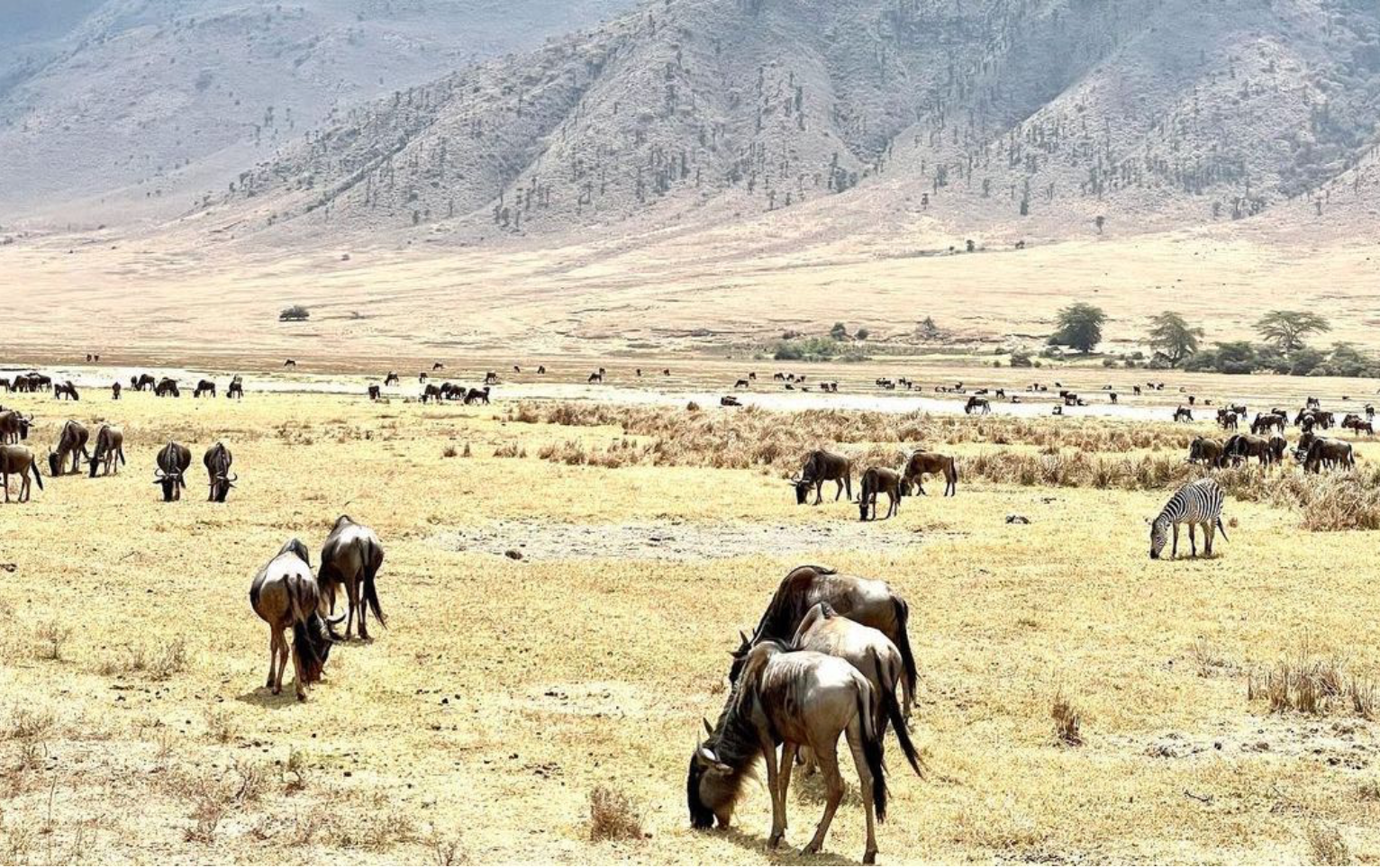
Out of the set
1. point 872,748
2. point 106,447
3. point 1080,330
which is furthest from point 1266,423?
point 1080,330

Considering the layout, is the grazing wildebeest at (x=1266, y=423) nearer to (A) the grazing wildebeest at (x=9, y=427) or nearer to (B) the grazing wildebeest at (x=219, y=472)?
(B) the grazing wildebeest at (x=219, y=472)

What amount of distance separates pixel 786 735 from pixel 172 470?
22.1 metres

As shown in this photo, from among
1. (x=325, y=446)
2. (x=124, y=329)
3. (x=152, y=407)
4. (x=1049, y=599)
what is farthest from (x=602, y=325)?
(x=1049, y=599)

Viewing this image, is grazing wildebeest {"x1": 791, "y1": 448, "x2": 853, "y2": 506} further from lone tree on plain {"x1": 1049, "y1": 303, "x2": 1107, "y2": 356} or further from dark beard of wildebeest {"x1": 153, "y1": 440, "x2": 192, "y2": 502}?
lone tree on plain {"x1": 1049, "y1": 303, "x2": 1107, "y2": 356}

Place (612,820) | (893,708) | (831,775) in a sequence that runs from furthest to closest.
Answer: (893,708) < (612,820) < (831,775)

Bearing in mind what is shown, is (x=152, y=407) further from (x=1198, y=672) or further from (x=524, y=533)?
(x=1198, y=672)

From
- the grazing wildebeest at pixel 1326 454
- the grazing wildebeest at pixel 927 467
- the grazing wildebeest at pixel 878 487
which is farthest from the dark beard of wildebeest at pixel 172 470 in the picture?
the grazing wildebeest at pixel 1326 454

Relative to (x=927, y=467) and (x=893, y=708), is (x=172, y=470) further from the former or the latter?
(x=893, y=708)

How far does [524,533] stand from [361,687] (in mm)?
11323

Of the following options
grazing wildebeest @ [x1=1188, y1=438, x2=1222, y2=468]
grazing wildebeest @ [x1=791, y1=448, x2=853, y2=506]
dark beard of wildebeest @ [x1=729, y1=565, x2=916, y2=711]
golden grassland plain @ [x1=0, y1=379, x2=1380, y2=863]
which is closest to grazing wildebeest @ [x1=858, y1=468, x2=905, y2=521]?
golden grassland plain @ [x1=0, y1=379, x2=1380, y2=863]

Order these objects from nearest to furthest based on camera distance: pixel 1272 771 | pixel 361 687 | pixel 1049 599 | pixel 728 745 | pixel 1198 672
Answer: pixel 728 745
pixel 1272 771
pixel 361 687
pixel 1198 672
pixel 1049 599

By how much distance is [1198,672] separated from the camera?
1530cm

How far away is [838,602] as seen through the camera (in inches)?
504

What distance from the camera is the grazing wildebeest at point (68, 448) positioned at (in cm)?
3191
